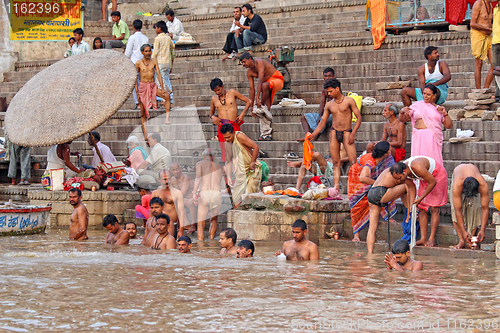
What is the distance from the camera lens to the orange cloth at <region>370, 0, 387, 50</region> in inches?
537

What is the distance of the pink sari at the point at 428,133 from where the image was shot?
880cm

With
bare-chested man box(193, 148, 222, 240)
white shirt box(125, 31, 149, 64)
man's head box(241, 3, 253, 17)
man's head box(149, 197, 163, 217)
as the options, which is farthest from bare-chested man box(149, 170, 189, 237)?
white shirt box(125, 31, 149, 64)

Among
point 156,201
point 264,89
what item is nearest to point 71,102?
point 156,201

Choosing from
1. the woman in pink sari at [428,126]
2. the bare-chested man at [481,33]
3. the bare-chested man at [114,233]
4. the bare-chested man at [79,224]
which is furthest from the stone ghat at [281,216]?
A: the bare-chested man at [481,33]

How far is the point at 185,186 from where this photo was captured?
10039 mm

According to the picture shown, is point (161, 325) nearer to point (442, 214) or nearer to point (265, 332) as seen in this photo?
point (265, 332)

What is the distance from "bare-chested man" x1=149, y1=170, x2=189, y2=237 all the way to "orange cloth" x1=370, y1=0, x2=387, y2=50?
223 inches

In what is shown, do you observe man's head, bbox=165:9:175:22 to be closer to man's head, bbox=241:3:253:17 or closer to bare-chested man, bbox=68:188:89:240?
man's head, bbox=241:3:253:17

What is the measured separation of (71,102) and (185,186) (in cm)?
208

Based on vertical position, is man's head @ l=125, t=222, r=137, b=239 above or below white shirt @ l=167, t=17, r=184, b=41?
below

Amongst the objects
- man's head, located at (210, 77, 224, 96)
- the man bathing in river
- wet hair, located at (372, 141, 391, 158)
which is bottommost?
the man bathing in river

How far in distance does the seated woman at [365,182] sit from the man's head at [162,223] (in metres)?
2.25

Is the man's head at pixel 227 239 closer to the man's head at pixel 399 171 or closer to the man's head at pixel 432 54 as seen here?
the man's head at pixel 399 171

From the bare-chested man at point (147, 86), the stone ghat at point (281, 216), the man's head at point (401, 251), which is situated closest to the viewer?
the man's head at point (401, 251)
